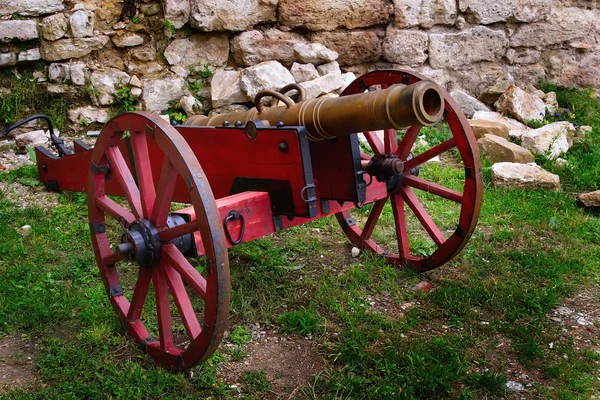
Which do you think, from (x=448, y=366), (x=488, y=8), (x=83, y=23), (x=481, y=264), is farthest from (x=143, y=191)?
(x=488, y=8)

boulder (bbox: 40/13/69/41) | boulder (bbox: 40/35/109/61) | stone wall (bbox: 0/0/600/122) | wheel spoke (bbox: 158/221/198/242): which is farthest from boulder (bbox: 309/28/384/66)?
wheel spoke (bbox: 158/221/198/242)

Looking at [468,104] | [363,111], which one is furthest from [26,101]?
[468,104]

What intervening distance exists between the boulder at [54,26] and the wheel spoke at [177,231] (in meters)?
3.87

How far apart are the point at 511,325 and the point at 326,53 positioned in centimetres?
404

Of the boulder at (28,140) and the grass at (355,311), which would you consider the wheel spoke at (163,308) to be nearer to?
the grass at (355,311)

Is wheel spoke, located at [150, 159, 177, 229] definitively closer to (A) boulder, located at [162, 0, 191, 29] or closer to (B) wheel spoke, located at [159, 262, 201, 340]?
(B) wheel spoke, located at [159, 262, 201, 340]

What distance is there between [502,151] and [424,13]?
206cm

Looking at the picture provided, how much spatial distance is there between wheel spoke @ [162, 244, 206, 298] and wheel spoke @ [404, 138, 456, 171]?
172 centimetres

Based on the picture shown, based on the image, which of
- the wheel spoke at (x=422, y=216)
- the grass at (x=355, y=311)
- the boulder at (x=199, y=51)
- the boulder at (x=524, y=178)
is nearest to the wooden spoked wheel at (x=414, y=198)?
the wheel spoke at (x=422, y=216)

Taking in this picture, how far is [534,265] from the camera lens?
14.0ft

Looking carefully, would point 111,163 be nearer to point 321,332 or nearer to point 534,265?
point 321,332

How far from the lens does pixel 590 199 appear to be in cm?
518

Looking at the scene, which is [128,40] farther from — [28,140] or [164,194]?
[164,194]

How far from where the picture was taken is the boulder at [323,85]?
645 centimetres
